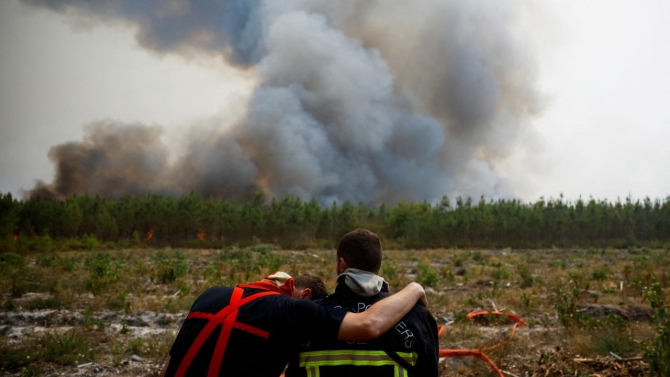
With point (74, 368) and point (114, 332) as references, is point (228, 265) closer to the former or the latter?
point (114, 332)

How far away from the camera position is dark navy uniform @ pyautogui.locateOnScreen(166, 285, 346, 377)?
2902 mm

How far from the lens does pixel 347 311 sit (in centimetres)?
296

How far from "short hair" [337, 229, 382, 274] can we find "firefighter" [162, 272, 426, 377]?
0.25m

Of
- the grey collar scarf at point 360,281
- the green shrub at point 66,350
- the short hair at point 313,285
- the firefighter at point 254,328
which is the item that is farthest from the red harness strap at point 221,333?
the green shrub at point 66,350

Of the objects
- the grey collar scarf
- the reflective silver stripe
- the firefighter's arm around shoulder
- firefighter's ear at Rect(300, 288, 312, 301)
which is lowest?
the reflective silver stripe

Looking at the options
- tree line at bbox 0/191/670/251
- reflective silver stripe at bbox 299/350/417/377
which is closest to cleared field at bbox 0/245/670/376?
reflective silver stripe at bbox 299/350/417/377

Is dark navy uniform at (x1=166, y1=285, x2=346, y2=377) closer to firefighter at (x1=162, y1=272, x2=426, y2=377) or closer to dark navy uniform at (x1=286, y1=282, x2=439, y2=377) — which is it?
firefighter at (x1=162, y1=272, x2=426, y2=377)

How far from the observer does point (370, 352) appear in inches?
115

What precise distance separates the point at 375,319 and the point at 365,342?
0.19 metres

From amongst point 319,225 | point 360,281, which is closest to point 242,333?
point 360,281

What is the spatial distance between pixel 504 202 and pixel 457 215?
16.6 m

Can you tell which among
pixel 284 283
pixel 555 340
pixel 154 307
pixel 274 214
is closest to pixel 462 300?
pixel 555 340

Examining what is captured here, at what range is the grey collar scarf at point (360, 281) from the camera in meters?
3.05

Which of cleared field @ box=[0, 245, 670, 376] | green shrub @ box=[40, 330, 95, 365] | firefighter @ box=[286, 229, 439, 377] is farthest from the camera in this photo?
green shrub @ box=[40, 330, 95, 365]
